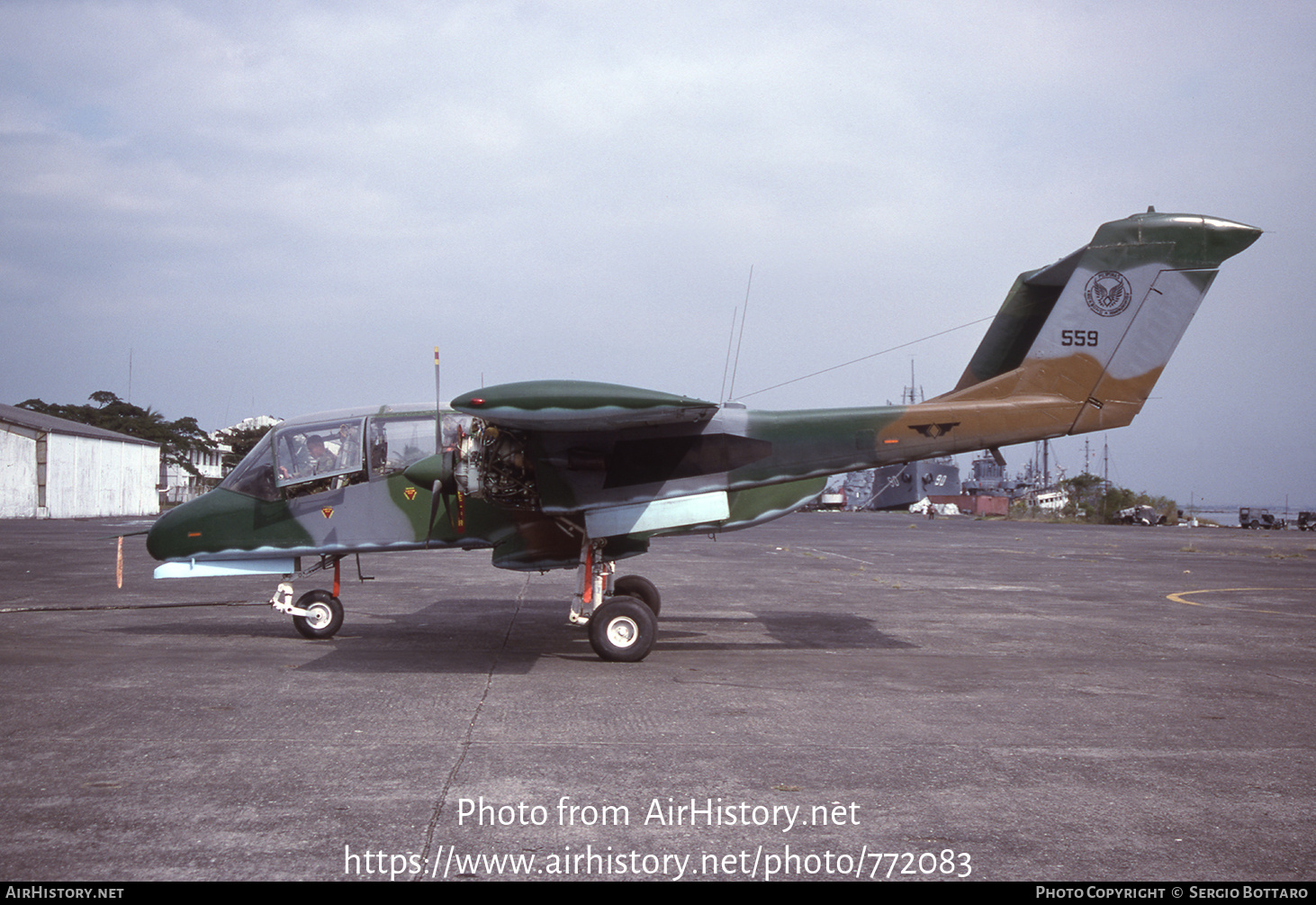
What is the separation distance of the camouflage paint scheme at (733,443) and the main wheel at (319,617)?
0.77 metres

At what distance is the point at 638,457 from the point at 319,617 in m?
4.69

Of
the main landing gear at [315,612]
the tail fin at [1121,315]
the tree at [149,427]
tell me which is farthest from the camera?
the tree at [149,427]

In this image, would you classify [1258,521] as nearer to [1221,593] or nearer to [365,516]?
[1221,593]

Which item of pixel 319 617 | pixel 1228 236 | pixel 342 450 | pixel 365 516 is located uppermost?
pixel 1228 236

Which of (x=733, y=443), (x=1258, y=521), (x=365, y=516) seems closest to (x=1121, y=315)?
(x=733, y=443)

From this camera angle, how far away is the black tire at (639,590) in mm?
11828

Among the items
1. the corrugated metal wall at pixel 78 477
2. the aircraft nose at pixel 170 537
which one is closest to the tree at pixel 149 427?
the corrugated metal wall at pixel 78 477

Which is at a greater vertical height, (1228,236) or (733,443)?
(1228,236)

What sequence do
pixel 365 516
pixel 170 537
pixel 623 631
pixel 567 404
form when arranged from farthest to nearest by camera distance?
pixel 170 537, pixel 365 516, pixel 623 631, pixel 567 404

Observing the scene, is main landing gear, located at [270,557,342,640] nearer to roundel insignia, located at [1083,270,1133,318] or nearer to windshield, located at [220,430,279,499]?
windshield, located at [220,430,279,499]

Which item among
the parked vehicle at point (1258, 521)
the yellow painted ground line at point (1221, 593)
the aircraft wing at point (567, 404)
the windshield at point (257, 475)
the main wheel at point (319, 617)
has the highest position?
the aircraft wing at point (567, 404)

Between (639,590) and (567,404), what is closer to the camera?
(567,404)

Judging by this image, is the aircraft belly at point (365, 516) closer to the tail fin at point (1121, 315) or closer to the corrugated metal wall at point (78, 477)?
the tail fin at point (1121, 315)

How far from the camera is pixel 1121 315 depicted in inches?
409
